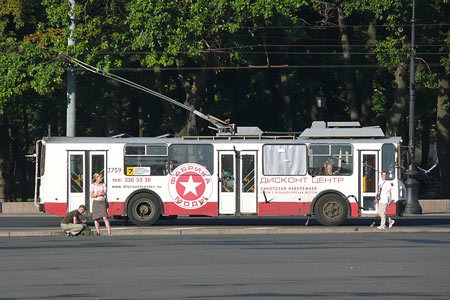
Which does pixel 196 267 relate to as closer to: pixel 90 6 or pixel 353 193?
pixel 353 193

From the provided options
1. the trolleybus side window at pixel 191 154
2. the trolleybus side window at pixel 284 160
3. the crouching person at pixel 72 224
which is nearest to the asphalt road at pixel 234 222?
the trolleybus side window at pixel 284 160

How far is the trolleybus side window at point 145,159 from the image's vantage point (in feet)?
87.0

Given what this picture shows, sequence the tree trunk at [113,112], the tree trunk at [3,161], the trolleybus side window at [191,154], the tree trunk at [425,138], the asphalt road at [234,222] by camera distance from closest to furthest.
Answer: the trolleybus side window at [191,154]
the asphalt road at [234,222]
the tree trunk at [113,112]
the tree trunk at [3,161]
the tree trunk at [425,138]

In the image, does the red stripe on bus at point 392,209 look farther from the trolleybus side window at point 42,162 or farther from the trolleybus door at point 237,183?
the trolleybus side window at point 42,162

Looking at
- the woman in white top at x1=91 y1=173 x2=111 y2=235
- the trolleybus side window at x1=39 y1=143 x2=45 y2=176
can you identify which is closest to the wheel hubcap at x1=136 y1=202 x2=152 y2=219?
the woman in white top at x1=91 y1=173 x2=111 y2=235

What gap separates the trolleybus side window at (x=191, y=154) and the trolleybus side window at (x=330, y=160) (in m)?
2.88

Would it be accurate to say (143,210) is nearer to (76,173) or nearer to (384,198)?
(76,173)

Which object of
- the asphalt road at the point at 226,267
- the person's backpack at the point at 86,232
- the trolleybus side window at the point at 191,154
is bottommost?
the asphalt road at the point at 226,267

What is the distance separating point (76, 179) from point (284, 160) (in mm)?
5938

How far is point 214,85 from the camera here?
4441 cm

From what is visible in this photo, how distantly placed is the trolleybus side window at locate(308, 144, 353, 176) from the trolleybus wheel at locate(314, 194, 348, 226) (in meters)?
0.71

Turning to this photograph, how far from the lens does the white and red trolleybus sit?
86.1ft

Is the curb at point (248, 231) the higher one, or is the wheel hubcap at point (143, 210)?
the wheel hubcap at point (143, 210)

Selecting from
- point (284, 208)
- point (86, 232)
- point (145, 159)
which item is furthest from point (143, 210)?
point (284, 208)
